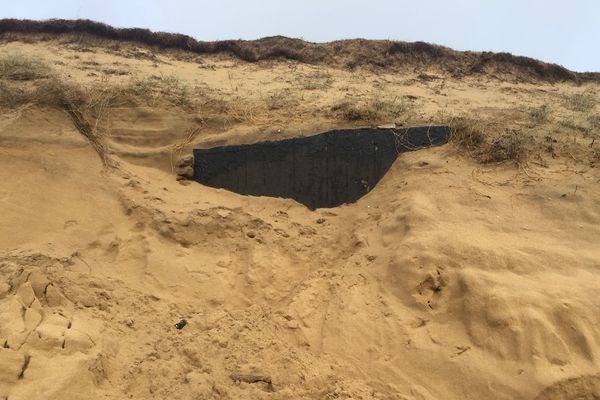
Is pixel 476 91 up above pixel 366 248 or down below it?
above

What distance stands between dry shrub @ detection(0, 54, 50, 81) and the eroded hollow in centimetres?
220

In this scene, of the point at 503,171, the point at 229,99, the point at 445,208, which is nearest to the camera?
the point at 445,208

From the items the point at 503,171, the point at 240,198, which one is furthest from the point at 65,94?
the point at 503,171

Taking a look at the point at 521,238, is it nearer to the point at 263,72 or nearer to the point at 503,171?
the point at 503,171

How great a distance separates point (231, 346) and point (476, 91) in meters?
6.08

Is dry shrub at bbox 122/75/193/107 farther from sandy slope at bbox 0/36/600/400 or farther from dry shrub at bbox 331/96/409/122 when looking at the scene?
dry shrub at bbox 331/96/409/122

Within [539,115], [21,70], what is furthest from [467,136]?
[21,70]

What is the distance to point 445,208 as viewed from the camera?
4.99 m

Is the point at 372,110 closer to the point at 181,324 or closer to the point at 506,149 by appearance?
the point at 506,149

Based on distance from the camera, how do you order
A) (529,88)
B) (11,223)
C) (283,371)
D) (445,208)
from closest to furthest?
1. (283,371)
2. (11,223)
3. (445,208)
4. (529,88)

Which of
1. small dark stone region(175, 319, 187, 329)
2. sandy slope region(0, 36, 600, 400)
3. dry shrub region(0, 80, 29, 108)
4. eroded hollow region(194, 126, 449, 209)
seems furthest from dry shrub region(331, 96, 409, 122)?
dry shrub region(0, 80, 29, 108)

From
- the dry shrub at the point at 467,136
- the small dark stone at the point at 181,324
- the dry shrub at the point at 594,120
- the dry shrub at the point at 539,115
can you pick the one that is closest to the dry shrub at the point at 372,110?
the dry shrub at the point at 467,136

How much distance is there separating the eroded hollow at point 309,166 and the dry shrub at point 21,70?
86.6 inches

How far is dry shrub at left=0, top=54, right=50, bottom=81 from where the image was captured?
626 cm
